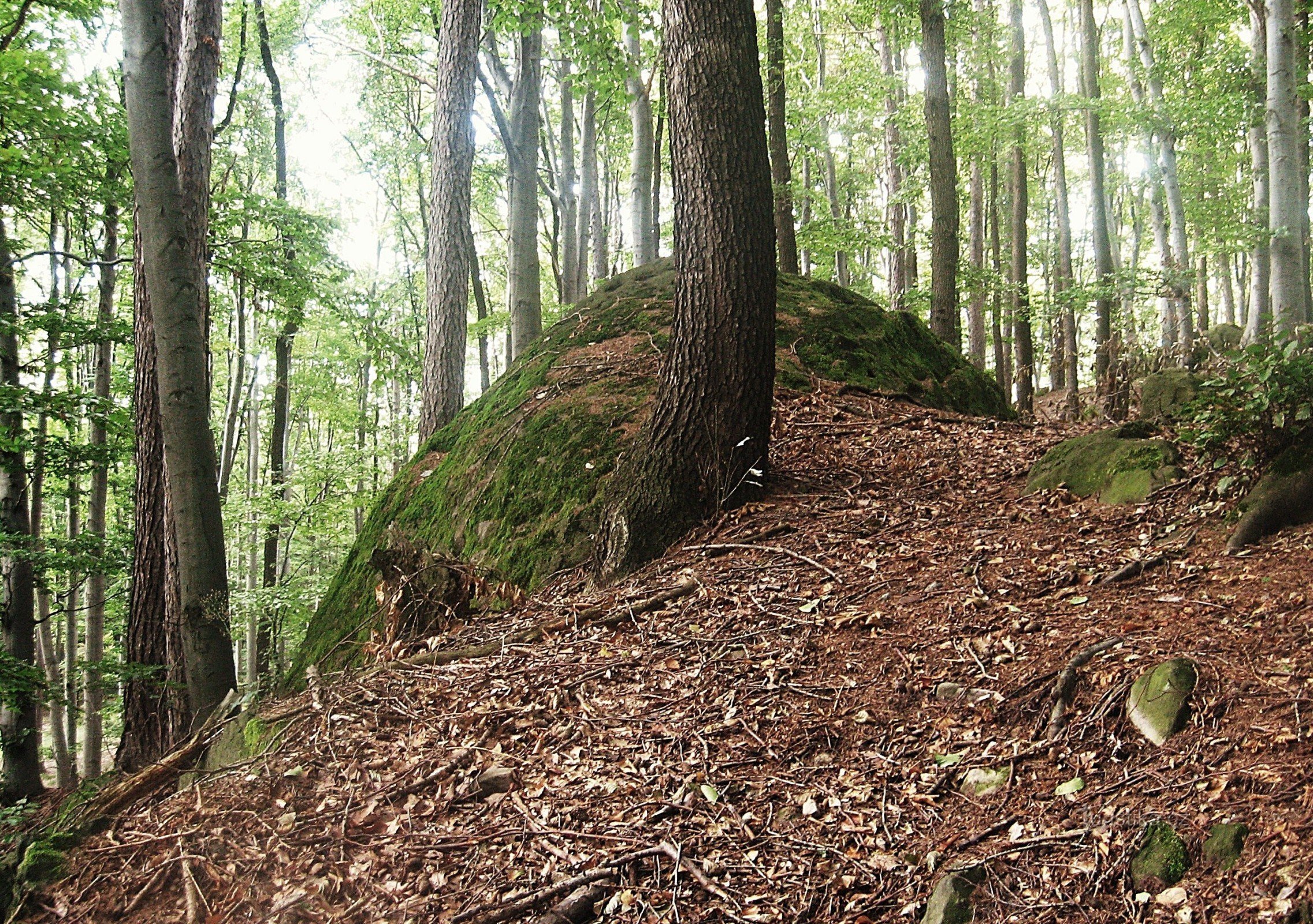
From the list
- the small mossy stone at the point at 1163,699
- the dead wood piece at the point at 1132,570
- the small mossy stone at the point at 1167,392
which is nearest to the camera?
the small mossy stone at the point at 1163,699

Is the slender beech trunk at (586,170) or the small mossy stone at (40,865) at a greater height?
the slender beech trunk at (586,170)

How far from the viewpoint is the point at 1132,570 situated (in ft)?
11.8

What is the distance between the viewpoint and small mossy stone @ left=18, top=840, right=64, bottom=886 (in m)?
3.04

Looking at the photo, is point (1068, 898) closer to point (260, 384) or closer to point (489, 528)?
point (489, 528)

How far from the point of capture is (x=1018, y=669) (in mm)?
3082

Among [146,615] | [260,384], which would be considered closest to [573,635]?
[146,615]

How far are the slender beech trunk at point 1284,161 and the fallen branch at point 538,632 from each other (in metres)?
7.36

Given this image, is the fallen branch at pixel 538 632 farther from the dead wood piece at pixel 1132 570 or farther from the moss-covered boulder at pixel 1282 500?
the moss-covered boulder at pixel 1282 500

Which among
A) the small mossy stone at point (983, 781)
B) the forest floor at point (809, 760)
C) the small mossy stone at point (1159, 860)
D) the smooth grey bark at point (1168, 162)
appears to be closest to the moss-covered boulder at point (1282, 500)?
the forest floor at point (809, 760)

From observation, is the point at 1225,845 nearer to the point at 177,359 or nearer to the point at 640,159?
the point at 177,359

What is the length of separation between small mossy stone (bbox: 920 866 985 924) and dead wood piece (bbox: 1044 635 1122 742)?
2.25ft

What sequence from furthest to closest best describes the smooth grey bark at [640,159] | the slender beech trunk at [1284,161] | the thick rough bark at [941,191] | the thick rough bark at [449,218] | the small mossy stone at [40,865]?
the smooth grey bark at [640,159], the thick rough bark at [941,191], the thick rough bark at [449,218], the slender beech trunk at [1284,161], the small mossy stone at [40,865]

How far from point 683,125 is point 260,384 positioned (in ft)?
79.7

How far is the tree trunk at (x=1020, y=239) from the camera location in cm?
1294
